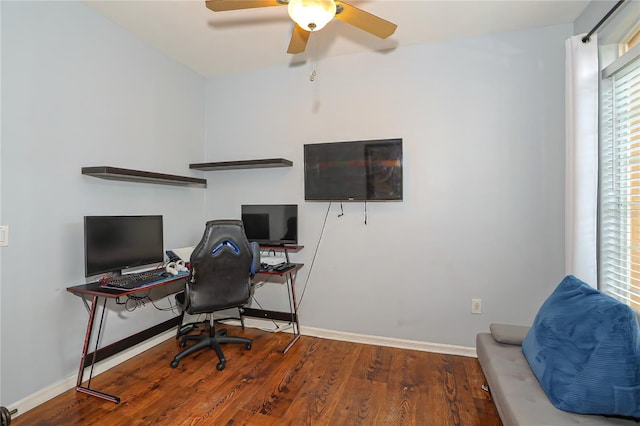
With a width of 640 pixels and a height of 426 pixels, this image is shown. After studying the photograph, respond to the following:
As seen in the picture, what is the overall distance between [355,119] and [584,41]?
68.7 inches

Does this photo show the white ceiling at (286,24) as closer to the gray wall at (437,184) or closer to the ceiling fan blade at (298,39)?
the gray wall at (437,184)

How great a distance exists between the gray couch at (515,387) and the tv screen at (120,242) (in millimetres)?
2636

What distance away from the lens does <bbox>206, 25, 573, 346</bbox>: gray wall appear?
2646mm

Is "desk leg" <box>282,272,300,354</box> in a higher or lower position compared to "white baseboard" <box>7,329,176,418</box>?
higher

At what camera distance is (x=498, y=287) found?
108 inches

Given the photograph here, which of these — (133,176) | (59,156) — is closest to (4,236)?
(59,156)

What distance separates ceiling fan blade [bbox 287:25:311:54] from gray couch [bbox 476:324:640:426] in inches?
86.6

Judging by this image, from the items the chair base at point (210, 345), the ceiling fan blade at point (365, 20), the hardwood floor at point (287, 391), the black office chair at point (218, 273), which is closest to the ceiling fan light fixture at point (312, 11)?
the ceiling fan blade at point (365, 20)

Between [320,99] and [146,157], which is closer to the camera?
[146,157]

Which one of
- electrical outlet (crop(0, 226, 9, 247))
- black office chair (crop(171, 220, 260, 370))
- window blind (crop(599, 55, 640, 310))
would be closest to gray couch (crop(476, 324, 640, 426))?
window blind (crop(599, 55, 640, 310))

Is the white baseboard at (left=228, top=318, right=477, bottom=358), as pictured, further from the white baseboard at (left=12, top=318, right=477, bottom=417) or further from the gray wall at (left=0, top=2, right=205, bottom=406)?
the gray wall at (left=0, top=2, right=205, bottom=406)

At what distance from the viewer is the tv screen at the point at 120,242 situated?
89.7 inches

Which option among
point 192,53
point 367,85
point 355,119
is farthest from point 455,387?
point 192,53

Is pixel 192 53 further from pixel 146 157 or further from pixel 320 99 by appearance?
pixel 320 99
